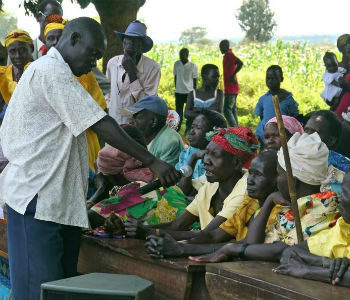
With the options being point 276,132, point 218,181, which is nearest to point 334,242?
point 218,181

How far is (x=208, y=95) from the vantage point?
1127 centimetres

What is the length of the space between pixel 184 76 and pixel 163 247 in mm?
11408

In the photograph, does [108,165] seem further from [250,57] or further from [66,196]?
[250,57]

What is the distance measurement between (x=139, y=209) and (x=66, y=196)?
1331 millimetres

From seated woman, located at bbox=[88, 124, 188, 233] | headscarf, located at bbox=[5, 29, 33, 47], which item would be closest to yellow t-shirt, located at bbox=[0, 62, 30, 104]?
headscarf, located at bbox=[5, 29, 33, 47]

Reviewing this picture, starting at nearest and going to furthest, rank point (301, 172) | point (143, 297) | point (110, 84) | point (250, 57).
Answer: point (143, 297), point (301, 172), point (110, 84), point (250, 57)

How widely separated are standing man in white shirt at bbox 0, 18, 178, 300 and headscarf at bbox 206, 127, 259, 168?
898mm

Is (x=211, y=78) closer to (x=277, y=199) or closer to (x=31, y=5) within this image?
(x=31, y=5)

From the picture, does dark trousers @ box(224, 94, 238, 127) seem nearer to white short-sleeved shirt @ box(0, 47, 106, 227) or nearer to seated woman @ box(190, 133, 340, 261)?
seated woman @ box(190, 133, 340, 261)

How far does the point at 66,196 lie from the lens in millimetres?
3836

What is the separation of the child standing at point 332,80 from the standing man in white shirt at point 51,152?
18.3ft

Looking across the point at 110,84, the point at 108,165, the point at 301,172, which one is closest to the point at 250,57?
the point at 110,84

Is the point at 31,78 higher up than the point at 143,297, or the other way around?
the point at 31,78

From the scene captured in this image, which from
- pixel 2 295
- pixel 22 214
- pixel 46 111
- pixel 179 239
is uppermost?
pixel 46 111
